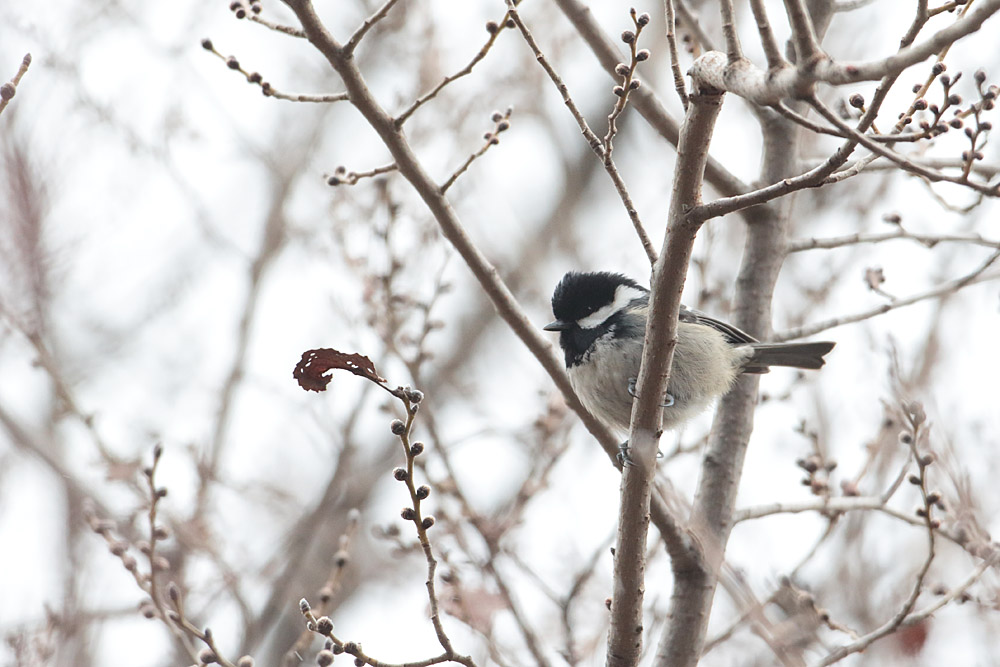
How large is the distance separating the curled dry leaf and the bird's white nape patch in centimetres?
247

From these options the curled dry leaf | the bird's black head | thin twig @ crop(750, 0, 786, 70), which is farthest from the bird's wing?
the curled dry leaf

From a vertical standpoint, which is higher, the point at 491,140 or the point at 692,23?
the point at 692,23

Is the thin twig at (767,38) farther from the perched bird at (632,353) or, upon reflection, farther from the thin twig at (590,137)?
the perched bird at (632,353)

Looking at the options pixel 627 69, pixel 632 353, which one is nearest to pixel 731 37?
pixel 627 69

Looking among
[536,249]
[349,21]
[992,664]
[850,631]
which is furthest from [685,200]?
[536,249]

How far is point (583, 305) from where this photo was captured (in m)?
4.82

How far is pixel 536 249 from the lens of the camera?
8.89 meters

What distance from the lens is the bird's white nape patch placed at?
186 inches

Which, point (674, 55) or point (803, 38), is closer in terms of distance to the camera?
point (803, 38)

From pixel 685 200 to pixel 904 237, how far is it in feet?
6.11

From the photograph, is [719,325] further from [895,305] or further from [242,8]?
[242,8]

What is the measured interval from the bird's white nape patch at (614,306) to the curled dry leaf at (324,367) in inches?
97.3

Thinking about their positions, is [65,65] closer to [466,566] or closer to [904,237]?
[466,566]

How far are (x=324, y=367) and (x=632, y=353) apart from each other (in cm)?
229
